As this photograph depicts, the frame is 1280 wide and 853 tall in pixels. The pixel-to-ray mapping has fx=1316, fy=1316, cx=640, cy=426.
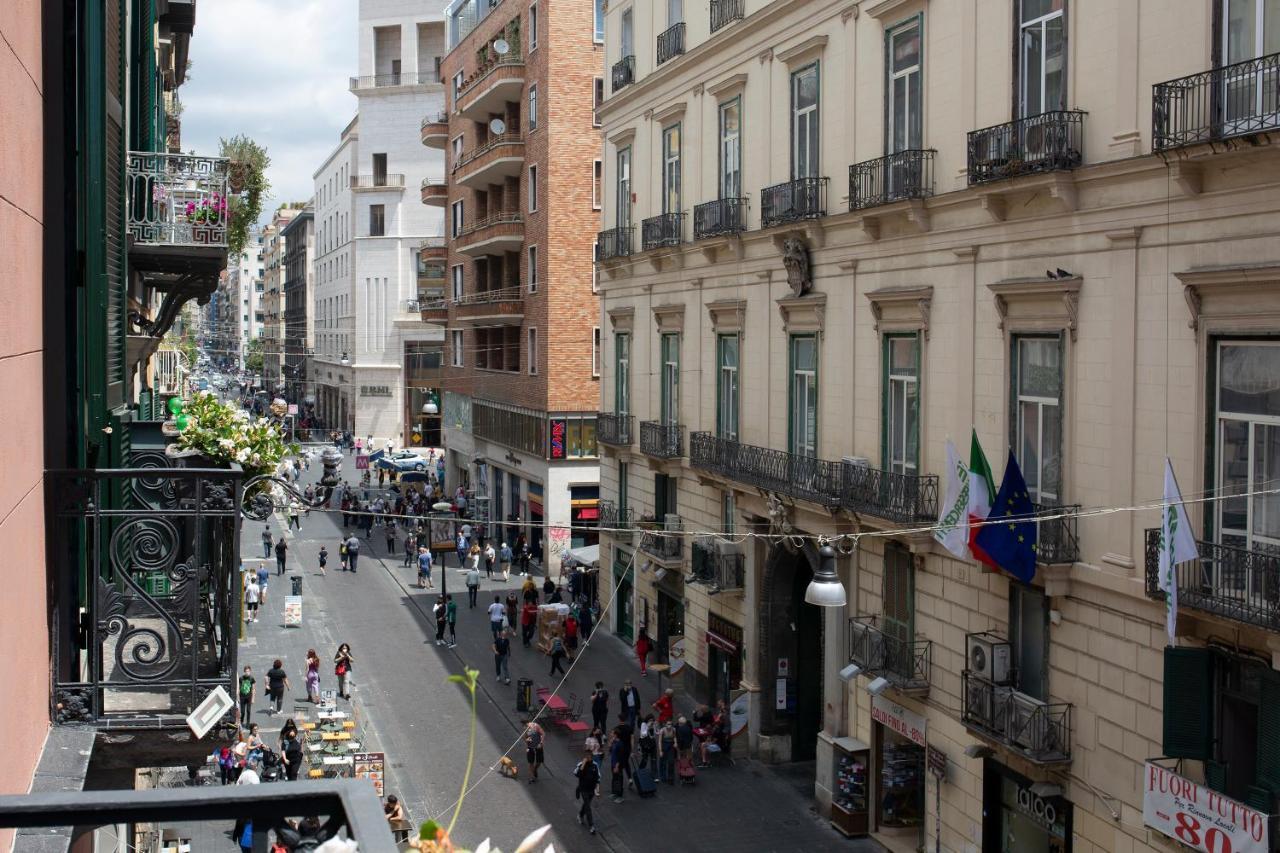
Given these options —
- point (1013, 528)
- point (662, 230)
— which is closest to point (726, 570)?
point (662, 230)

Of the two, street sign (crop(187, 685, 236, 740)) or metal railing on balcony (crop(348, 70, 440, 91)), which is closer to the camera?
street sign (crop(187, 685, 236, 740))

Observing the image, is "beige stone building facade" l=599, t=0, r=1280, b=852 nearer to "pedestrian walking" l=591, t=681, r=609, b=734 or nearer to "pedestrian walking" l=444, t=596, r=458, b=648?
"pedestrian walking" l=591, t=681, r=609, b=734

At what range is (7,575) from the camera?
18.8ft

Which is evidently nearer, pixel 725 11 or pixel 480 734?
pixel 725 11

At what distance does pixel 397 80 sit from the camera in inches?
3302

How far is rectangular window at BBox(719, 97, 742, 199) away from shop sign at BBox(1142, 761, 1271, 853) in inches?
591

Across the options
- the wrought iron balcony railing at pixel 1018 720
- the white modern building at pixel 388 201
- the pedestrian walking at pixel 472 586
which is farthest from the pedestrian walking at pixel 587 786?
the white modern building at pixel 388 201

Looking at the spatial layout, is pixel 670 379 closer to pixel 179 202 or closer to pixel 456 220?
pixel 179 202

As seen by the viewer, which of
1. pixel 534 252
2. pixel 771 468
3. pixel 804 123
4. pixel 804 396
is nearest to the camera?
pixel 804 123

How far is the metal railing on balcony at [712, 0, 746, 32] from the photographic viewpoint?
26.1m

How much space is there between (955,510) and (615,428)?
18.1m

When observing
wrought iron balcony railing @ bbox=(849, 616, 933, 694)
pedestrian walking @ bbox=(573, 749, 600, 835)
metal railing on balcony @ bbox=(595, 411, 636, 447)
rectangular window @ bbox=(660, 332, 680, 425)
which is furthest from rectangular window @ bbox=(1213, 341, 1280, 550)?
metal railing on balcony @ bbox=(595, 411, 636, 447)

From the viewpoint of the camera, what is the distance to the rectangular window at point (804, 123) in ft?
76.8

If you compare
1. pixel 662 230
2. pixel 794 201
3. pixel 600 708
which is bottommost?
pixel 600 708
